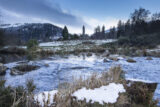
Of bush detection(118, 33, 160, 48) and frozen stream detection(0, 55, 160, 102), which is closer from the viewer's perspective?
frozen stream detection(0, 55, 160, 102)

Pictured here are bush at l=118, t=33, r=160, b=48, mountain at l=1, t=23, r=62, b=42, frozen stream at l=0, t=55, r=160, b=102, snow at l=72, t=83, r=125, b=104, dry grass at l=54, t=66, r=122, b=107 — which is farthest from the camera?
mountain at l=1, t=23, r=62, b=42

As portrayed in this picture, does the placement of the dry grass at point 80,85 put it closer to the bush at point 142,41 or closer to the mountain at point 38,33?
the bush at point 142,41

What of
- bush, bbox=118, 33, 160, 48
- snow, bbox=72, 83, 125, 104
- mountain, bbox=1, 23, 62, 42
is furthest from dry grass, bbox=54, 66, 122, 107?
mountain, bbox=1, 23, 62, 42

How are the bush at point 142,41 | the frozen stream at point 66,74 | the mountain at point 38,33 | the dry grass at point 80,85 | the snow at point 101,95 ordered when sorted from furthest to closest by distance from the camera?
the mountain at point 38,33 → the bush at point 142,41 → the frozen stream at point 66,74 → the snow at point 101,95 → the dry grass at point 80,85

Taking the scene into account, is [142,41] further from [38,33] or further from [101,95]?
[38,33]

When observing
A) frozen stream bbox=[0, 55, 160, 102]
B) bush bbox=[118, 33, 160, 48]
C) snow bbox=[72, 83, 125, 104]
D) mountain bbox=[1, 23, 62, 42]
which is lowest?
frozen stream bbox=[0, 55, 160, 102]

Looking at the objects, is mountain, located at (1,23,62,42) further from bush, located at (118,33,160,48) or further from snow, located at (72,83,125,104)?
snow, located at (72,83,125,104)

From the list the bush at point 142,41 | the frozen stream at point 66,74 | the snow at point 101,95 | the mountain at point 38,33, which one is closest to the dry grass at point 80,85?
the snow at point 101,95

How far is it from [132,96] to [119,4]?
13288 millimetres

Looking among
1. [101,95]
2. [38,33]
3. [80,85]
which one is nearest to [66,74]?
[80,85]

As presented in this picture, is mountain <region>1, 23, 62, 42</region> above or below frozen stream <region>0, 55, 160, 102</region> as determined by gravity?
above

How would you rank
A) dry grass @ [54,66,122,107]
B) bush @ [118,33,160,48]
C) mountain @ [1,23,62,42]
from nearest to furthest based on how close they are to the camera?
dry grass @ [54,66,122,107] → bush @ [118,33,160,48] → mountain @ [1,23,62,42]

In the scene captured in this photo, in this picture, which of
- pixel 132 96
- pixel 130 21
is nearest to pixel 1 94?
pixel 132 96

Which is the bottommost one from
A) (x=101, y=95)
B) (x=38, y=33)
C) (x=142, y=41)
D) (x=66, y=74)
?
(x=66, y=74)
